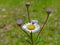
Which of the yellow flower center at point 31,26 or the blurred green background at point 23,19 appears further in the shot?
the blurred green background at point 23,19

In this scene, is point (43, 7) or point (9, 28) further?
point (43, 7)

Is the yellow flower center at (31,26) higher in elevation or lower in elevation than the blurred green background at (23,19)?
higher

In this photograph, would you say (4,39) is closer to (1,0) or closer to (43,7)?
(43,7)

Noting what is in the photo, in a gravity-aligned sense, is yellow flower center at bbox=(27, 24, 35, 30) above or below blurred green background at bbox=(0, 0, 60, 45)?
above

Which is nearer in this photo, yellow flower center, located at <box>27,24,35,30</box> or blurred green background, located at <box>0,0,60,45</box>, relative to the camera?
yellow flower center, located at <box>27,24,35,30</box>

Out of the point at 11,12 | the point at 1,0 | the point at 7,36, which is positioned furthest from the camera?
the point at 1,0

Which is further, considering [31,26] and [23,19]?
[23,19]

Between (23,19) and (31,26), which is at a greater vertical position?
(31,26)

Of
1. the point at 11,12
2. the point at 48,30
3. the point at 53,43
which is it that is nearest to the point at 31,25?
the point at 53,43
